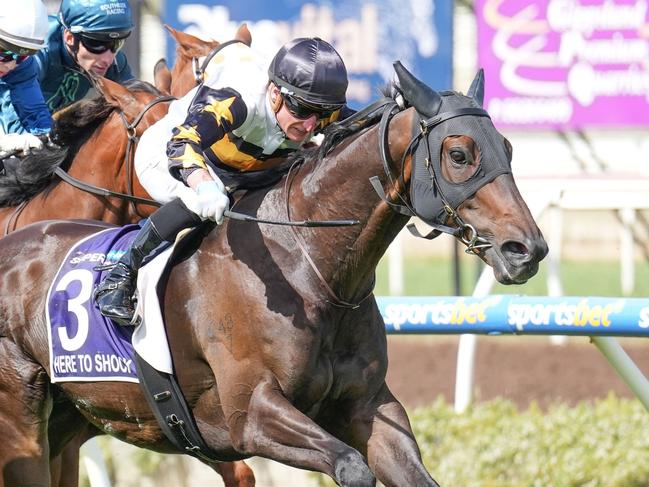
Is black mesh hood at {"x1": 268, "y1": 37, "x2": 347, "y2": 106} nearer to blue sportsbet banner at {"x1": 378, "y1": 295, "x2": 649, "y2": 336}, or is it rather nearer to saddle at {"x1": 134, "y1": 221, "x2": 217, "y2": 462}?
saddle at {"x1": 134, "y1": 221, "x2": 217, "y2": 462}

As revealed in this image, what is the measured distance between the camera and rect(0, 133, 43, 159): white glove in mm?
5383

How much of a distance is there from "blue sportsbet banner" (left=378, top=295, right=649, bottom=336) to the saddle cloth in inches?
55.8

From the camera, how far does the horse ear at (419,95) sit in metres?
3.61

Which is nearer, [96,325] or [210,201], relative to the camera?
[210,201]

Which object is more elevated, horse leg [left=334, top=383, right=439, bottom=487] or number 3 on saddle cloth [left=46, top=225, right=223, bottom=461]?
number 3 on saddle cloth [left=46, top=225, right=223, bottom=461]

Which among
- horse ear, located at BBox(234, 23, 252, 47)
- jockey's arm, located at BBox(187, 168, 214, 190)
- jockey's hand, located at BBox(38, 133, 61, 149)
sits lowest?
jockey's hand, located at BBox(38, 133, 61, 149)

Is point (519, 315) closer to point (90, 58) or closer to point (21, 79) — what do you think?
point (90, 58)

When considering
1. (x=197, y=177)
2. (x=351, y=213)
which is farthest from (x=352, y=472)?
(x=197, y=177)

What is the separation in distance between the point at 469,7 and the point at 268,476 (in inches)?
242

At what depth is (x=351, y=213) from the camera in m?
3.84

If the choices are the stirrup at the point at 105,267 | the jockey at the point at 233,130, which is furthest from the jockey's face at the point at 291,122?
the stirrup at the point at 105,267

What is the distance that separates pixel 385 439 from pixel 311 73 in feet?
3.74

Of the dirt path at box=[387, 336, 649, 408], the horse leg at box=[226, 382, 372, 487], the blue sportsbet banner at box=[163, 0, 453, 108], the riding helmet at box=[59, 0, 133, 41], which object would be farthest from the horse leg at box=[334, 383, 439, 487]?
the blue sportsbet banner at box=[163, 0, 453, 108]

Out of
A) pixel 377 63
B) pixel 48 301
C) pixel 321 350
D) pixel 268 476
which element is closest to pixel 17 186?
pixel 48 301
